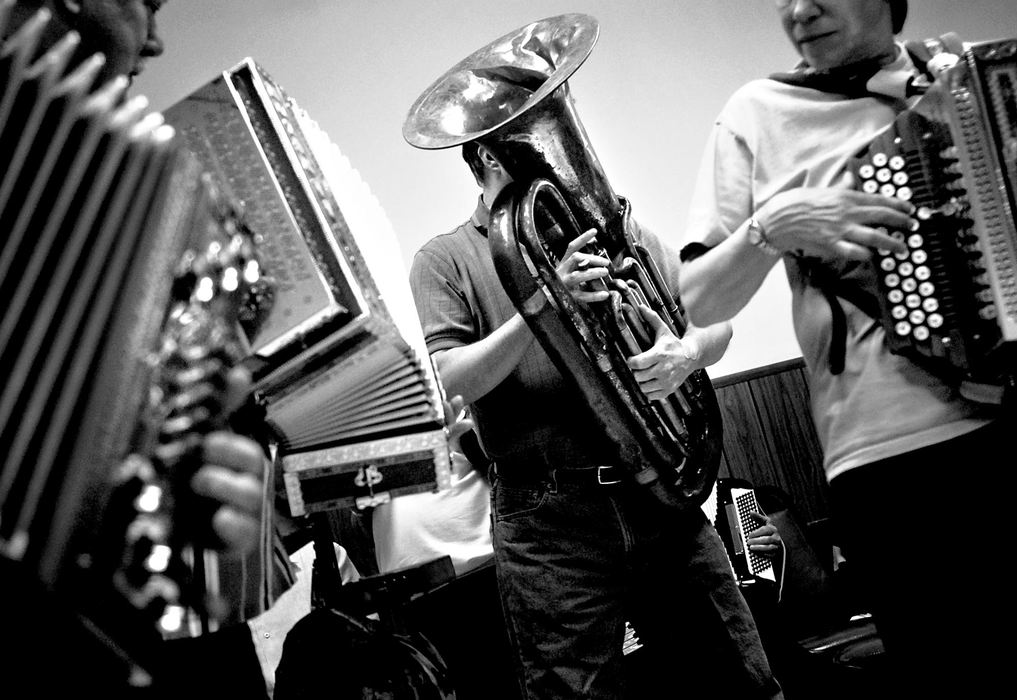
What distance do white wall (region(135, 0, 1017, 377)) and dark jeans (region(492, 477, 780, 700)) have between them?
2.23 m

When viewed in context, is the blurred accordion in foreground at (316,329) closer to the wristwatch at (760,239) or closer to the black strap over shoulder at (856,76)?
the wristwatch at (760,239)

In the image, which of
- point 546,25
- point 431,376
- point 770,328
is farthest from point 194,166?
point 770,328

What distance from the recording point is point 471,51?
3.97m

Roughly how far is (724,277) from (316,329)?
0.72 metres

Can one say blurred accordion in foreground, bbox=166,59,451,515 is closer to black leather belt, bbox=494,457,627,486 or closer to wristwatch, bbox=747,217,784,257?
wristwatch, bbox=747,217,784,257

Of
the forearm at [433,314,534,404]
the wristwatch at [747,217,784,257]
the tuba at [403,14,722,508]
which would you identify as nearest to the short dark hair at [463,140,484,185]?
the tuba at [403,14,722,508]

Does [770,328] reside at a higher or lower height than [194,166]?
lower

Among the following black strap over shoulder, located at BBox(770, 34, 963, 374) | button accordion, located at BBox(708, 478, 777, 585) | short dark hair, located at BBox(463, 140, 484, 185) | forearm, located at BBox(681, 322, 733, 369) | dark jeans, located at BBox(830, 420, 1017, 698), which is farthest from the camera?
button accordion, located at BBox(708, 478, 777, 585)

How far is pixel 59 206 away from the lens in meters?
0.70

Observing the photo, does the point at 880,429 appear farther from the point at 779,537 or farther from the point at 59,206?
the point at 779,537

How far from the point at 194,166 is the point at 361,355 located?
286mm

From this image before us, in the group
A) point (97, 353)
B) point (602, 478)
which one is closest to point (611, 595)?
point (602, 478)

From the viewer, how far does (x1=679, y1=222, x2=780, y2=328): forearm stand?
4.60 feet

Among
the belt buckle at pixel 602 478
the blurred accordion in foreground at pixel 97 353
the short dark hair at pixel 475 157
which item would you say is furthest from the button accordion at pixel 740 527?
the blurred accordion in foreground at pixel 97 353
